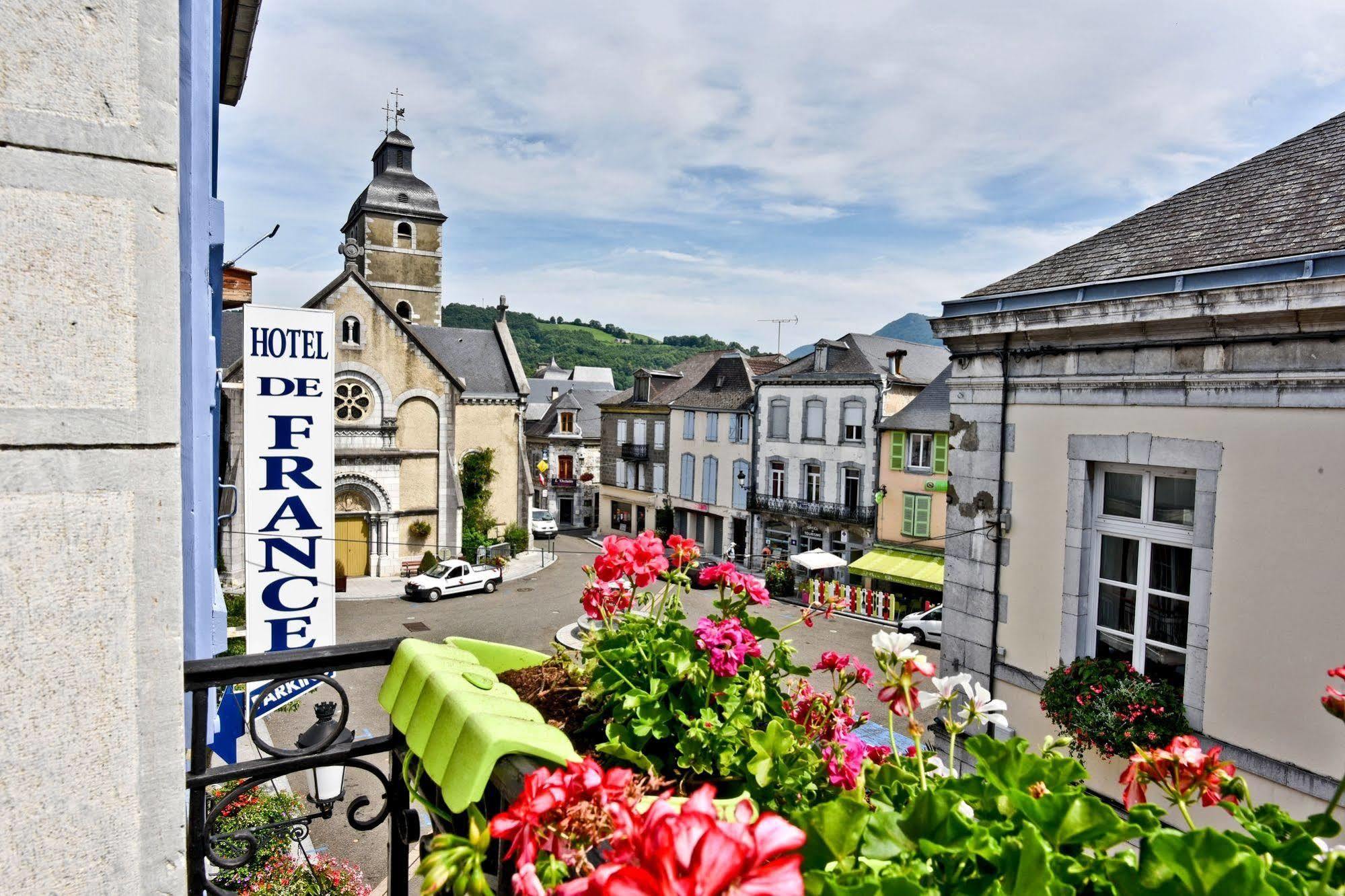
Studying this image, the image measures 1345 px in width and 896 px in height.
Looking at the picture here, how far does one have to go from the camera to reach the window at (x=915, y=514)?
24031 mm

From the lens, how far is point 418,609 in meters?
22.7

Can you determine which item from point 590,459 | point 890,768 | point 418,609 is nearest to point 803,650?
point 418,609

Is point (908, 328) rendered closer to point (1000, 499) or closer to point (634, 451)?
point (634, 451)

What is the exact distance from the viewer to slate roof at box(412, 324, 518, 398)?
30766mm

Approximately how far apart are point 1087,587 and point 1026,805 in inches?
191

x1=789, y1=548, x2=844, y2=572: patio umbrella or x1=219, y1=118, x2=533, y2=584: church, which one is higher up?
x1=219, y1=118, x2=533, y2=584: church

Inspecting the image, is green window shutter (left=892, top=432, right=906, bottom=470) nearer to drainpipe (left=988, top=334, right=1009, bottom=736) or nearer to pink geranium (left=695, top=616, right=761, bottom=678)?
drainpipe (left=988, top=334, right=1009, bottom=736)

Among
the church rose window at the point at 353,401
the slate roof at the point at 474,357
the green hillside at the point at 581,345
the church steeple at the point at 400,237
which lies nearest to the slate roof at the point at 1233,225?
the church rose window at the point at 353,401

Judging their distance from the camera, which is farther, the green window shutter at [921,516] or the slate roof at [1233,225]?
the green window shutter at [921,516]

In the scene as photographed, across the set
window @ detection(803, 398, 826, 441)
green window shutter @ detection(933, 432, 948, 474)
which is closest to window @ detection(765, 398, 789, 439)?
window @ detection(803, 398, 826, 441)

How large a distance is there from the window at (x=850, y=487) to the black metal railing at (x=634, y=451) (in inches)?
425

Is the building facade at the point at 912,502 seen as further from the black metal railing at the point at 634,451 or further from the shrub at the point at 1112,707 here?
the shrub at the point at 1112,707

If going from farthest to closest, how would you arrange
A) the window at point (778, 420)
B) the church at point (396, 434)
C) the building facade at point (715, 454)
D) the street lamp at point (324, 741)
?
the building facade at point (715, 454), the window at point (778, 420), the church at point (396, 434), the street lamp at point (324, 741)

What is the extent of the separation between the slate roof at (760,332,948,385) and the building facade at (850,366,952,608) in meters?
1.72
